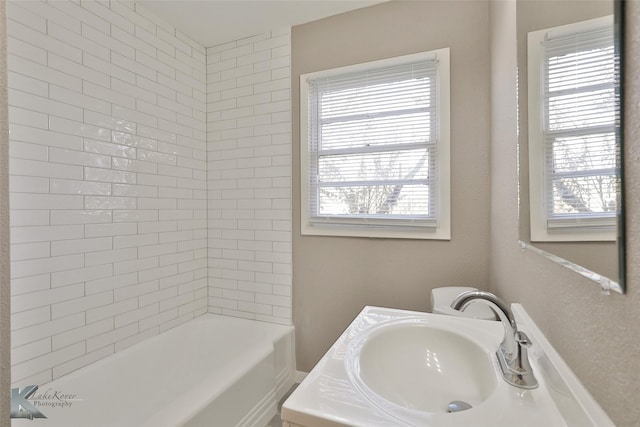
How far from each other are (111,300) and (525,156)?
239 cm

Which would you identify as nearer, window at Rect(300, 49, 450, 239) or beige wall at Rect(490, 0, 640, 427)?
beige wall at Rect(490, 0, 640, 427)

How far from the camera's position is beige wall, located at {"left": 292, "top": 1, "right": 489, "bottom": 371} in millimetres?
1948

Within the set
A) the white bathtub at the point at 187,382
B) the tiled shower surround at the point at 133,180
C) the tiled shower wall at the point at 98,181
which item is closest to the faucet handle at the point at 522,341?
the white bathtub at the point at 187,382

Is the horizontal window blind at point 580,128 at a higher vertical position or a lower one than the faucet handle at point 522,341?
higher

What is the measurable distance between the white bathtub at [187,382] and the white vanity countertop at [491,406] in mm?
984

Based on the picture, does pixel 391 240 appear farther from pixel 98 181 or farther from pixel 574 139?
pixel 98 181

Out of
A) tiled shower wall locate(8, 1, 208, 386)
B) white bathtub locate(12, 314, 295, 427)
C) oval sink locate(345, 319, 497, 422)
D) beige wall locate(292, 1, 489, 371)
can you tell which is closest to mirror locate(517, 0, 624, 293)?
oval sink locate(345, 319, 497, 422)

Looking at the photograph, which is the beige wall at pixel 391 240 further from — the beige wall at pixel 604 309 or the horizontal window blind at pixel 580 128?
the horizontal window blind at pixel 580 128

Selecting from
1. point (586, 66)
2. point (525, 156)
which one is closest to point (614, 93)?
point (586, 66)

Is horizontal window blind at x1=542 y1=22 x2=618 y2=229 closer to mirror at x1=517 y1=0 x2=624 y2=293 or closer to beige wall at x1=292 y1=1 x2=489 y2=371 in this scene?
mirror at x1=517 y1=0 x2=624 y2=293

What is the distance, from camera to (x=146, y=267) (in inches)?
86.6

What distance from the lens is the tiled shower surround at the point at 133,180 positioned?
158cm

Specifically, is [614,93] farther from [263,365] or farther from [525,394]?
[263,365]

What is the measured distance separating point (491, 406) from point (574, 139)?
0.61m
